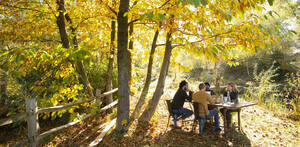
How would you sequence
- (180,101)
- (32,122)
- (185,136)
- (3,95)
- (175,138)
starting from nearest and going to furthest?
(32,122)
(175,138)
(185,136)
(180,101)
(3,95)

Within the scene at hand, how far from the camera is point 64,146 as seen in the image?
15.6 feet

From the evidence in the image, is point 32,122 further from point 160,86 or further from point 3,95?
point 3,95

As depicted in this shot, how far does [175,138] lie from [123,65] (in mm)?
2312

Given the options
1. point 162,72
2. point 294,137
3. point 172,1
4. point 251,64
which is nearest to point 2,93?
point 162,72

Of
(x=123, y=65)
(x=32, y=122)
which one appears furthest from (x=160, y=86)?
(x=32, y=122)

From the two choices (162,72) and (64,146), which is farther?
(162,72)

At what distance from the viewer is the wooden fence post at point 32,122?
10.9 ft

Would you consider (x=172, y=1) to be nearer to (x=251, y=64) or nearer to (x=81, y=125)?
(x=81, y=125)

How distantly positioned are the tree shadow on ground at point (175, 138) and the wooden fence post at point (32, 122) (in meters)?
1.45

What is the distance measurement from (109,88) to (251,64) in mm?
16329

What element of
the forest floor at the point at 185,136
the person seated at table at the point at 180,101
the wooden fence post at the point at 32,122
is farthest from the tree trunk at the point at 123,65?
the wooden fence post at the point at 32,122

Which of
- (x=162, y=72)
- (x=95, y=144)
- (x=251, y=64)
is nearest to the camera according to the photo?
(x=95, y=144)

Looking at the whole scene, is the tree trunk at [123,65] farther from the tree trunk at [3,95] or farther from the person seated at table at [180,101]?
the tree trunk at [3,95]

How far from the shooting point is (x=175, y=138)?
4.71 m
